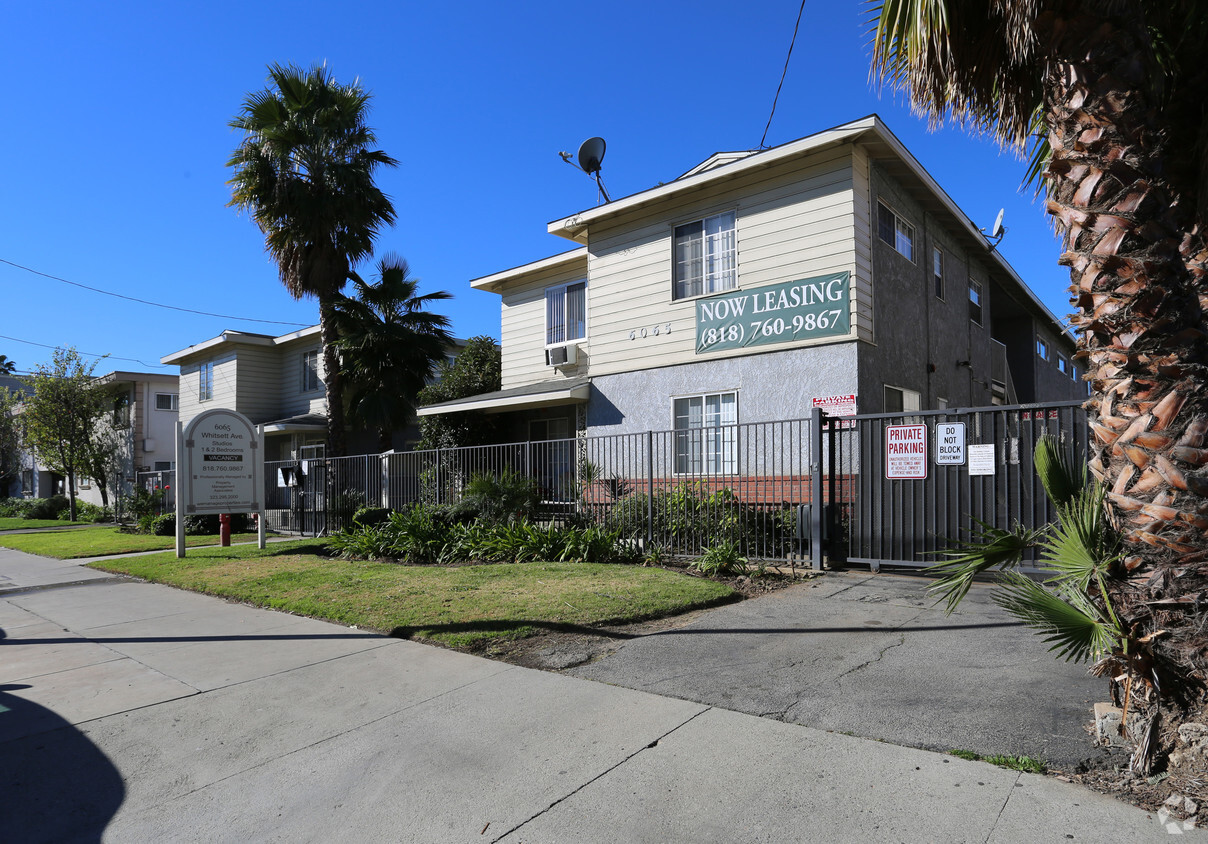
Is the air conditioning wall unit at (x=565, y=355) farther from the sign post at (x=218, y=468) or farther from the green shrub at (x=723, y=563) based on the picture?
the green shrub at (x=723, y=563)

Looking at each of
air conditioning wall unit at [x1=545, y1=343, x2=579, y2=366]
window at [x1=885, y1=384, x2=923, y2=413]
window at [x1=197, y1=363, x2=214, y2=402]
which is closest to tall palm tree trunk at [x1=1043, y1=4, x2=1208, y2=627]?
window at [x1=885, y1=384, x2=923, y2=413]

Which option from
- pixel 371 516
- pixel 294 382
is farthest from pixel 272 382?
pixel 371 516

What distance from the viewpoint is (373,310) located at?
21.2 meters

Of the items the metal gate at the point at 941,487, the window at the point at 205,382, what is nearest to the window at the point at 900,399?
the metal gate at the point at 941,487

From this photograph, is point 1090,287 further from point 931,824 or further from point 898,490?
point 898,490

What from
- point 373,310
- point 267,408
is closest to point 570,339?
point 373,310

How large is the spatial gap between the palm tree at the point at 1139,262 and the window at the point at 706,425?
871 centimetres

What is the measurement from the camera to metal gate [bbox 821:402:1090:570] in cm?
839

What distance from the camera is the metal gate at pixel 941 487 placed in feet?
27.5

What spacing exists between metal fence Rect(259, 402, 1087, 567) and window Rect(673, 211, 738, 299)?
292cm

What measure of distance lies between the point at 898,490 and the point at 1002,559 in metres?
5.46

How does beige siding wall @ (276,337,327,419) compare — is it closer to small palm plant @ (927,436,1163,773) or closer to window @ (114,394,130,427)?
window @ (114,394,130,427)

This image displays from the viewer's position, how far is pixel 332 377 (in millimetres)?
19562

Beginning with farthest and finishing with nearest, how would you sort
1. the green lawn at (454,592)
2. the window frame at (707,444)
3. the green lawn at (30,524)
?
the green lawn at (30,524) < the window frame at (707,444) < the green lawn at (454,592)
